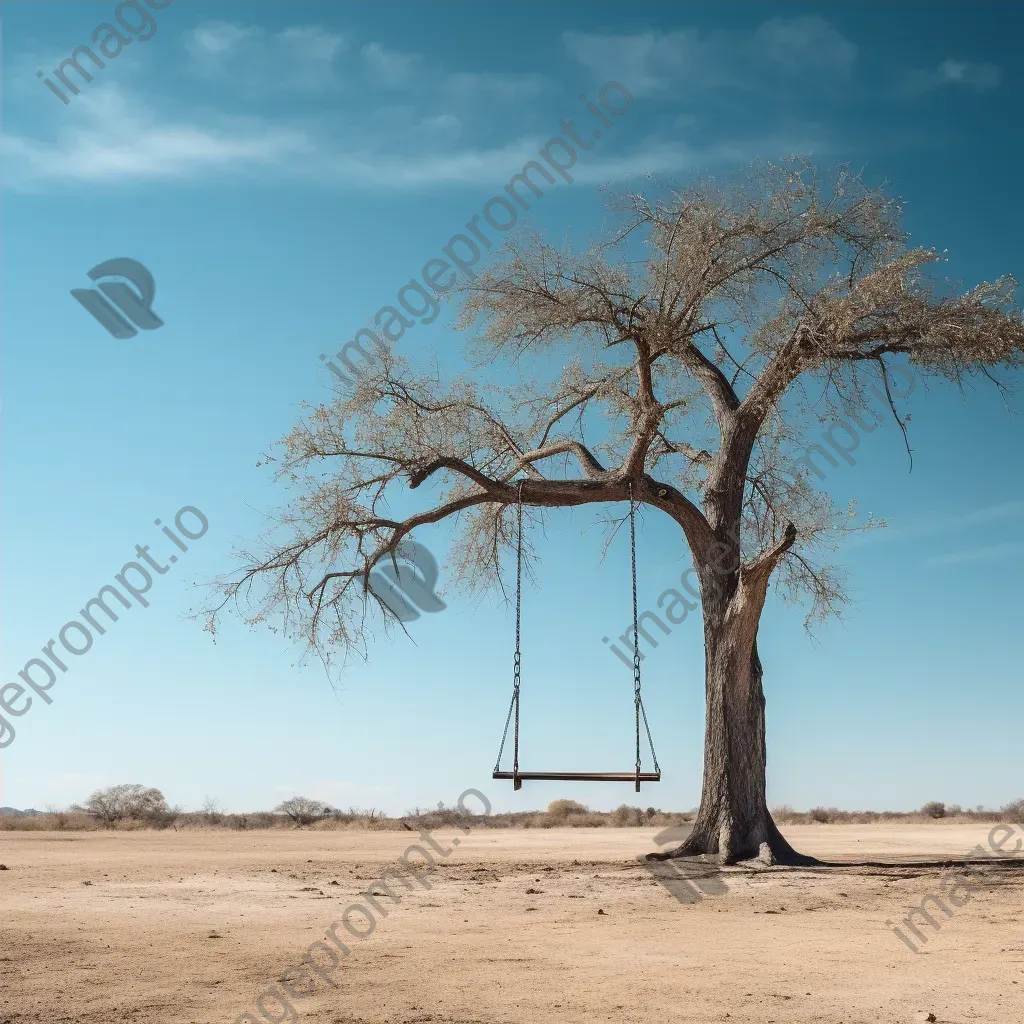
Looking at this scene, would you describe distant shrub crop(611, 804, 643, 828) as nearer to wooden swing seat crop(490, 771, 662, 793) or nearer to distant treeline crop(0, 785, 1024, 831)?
distant treeline crop(0, 785, 1024, 831)

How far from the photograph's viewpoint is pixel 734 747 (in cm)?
1428

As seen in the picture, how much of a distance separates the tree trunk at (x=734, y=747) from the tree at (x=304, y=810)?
18.5 m

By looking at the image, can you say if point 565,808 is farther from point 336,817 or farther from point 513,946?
point 513,946

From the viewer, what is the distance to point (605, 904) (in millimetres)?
10781

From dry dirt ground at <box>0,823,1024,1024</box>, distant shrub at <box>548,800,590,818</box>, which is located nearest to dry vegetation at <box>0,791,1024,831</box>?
distant shrub at <box>548,800,590,818</box>

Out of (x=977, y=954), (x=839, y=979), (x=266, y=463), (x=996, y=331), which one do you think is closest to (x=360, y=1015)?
(x=839, y=979)

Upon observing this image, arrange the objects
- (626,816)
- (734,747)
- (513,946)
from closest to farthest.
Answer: (513,946), (734,747), (626,816)

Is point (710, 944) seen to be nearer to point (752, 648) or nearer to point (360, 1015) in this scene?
point (360, 1015)

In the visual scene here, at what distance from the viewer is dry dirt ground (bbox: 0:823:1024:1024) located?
6.27m

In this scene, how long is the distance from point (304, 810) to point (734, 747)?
19.9m

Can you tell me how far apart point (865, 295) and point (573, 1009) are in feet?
34.4

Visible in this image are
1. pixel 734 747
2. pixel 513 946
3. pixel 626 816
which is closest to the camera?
pixel 513 946

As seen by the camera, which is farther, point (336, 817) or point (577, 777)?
point (336, 817)

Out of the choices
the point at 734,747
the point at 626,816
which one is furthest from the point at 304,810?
the point at 734,747
